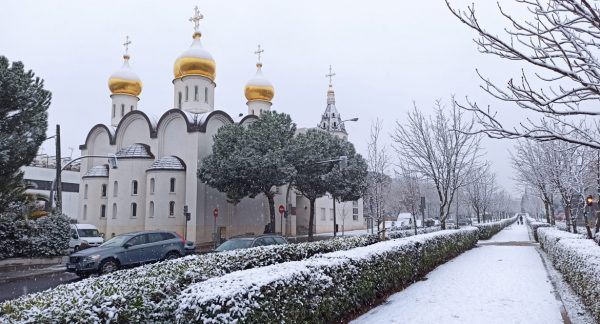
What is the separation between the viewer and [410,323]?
777 cm

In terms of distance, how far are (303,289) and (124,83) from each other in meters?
40.4

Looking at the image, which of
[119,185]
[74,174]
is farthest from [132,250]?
[74,174]

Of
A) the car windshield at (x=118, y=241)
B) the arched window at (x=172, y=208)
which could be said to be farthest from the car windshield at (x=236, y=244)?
the arched window at (x=172, y=208)

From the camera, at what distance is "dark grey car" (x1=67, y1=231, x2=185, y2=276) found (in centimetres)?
1462

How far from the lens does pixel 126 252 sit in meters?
15.6

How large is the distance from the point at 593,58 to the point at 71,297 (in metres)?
6.45

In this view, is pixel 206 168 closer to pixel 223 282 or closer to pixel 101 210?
pixel 101 210

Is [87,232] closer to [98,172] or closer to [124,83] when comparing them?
[98,172]

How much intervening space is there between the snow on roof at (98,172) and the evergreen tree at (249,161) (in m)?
10.1

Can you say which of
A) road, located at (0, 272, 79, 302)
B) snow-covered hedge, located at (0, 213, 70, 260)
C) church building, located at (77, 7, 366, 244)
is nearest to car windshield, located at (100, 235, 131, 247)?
road, located at (0, 272, 79, 302)

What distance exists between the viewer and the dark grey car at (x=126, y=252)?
48.0ft

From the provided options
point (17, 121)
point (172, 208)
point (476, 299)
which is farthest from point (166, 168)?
point (476, 299)

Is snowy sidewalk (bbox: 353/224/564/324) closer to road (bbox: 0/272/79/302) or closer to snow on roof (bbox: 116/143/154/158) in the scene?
road (bbox: 0/272/79/302)

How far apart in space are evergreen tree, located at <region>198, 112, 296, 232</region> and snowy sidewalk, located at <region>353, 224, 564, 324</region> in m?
18.1
